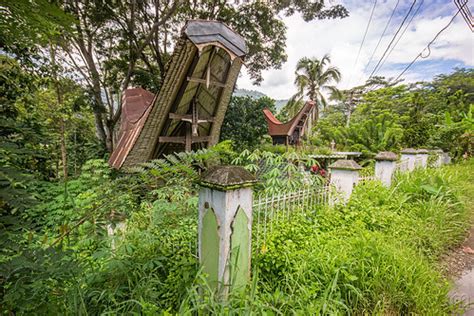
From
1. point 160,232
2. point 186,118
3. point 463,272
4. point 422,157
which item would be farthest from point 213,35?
point 422,157

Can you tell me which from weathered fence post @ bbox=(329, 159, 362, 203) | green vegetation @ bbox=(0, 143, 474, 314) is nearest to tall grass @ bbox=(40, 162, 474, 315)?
green vegetation @ bbox=(0, 143, 474, 314)

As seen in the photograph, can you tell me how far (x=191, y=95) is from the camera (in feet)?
18.2

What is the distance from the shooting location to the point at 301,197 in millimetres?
3352

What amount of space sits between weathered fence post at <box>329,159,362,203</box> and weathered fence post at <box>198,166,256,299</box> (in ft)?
8.85

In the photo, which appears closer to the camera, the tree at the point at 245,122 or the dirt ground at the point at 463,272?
the dirt ground at the point at 463,272

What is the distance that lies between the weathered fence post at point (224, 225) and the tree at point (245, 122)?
9.99 meters

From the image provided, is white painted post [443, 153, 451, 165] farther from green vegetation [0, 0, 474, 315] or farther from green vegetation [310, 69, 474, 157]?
green vegetation [0, 0, 474, 315]

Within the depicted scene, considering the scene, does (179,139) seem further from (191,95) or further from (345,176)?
(345,176)

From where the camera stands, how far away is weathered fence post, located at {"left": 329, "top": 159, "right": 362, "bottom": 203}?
13.1ft

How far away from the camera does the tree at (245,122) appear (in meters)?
12.4

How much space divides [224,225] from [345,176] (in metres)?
3.10

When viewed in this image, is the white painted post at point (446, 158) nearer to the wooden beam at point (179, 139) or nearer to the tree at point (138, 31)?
the tree at point (138, 31)

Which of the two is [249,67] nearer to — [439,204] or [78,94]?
[78,94]

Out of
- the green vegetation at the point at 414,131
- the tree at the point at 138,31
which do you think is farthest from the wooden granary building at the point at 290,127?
the tree at the point at 138,31
